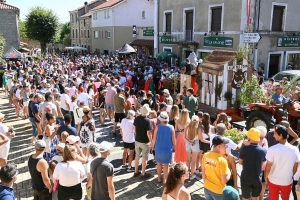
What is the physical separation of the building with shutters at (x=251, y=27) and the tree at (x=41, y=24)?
22.9 metres

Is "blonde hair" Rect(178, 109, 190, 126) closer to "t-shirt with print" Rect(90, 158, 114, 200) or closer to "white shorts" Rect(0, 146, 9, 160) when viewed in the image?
"t-shirt with print" Rect(90, 158, 114, 200)

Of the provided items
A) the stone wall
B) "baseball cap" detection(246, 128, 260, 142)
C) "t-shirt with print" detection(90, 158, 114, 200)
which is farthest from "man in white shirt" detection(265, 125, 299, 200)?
the stone wall

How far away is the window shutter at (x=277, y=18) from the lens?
56.3ft

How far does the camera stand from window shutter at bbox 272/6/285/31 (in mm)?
17172

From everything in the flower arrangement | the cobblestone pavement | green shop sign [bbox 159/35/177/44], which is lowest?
the cobblestone pavement

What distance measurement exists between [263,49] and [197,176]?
13.0 meters

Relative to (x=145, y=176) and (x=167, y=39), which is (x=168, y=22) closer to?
(x=167, y=39)

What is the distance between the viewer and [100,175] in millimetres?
4074

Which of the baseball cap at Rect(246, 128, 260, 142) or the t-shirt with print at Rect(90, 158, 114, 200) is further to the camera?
the baseball cap at Rect(246, 128, 260, 142)

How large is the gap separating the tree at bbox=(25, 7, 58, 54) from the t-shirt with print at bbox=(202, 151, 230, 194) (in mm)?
37700

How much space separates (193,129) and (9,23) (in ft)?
94.9

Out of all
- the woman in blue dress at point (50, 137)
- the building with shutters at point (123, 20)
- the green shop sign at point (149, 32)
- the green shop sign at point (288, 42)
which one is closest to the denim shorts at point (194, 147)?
the woman in blue dress at point (50, 137)

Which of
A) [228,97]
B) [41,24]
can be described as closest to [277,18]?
[228,97]

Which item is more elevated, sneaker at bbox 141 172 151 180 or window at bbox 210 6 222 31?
window at bbox 210 6 222 31
